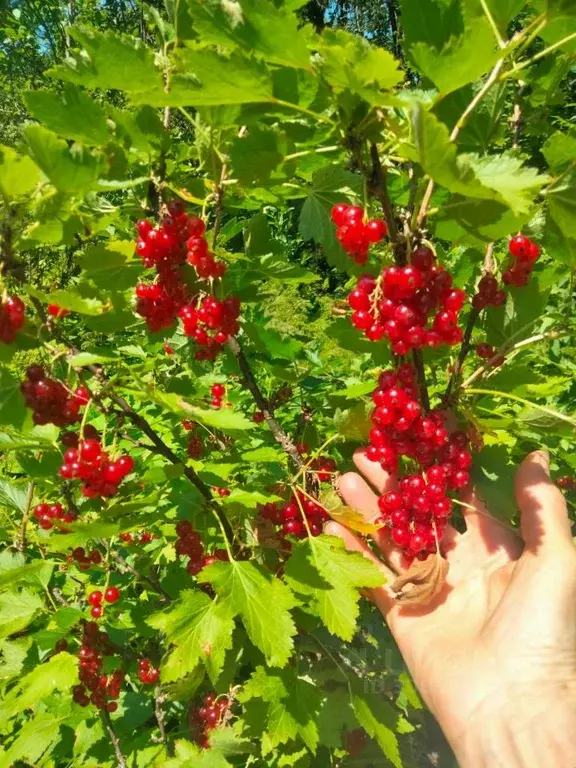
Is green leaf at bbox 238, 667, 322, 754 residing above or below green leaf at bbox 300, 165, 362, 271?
below

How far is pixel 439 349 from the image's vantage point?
4.33 ft

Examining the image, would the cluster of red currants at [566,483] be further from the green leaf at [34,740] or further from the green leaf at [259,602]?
the green leaf at [34,740]

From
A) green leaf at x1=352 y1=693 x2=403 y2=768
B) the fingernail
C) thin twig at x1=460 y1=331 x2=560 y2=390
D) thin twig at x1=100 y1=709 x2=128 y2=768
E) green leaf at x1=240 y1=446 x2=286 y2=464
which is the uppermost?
green leaf at x1=240 y1=446 x2=286 y2=464

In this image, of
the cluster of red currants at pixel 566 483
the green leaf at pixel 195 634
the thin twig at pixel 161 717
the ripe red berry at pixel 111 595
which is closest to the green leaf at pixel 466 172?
the green leaf at pixel 195 634

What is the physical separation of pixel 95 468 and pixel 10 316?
35 cm

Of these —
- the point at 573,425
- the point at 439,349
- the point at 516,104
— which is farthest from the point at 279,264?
the point at 516,104

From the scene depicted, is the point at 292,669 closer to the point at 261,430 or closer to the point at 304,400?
the point at 261,430

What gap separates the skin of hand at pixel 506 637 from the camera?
1178mm

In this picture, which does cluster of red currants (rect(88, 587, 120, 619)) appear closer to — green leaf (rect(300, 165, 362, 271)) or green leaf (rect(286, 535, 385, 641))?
green leaf (rect(286, 535, 385, 641))

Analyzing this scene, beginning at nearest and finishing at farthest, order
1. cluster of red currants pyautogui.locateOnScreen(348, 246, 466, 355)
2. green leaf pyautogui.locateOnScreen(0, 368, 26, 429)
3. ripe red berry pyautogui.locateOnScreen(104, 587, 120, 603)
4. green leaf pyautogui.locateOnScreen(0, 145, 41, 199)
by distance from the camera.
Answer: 1. green leaf pyautogui.locateOnScreen(0, 145, 41, 199)
2. cluster of red currants pyautogui.locateOnScreen(348, 246, 466, 355)
3. green leaf pyautogui.locateOnScreen(0, 368, 26, 429)
4. ripe red berry pyautogui.locateOnScreen(104, 587, 120, 603)

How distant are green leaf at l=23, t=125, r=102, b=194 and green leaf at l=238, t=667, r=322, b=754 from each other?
117 centimetres

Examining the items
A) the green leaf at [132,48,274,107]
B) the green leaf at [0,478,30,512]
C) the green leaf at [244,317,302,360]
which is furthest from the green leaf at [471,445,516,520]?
the green leaf at [0,478,30,512]

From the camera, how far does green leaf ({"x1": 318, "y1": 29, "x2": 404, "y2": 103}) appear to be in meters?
0.76

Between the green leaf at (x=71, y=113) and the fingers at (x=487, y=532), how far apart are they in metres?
1.13
